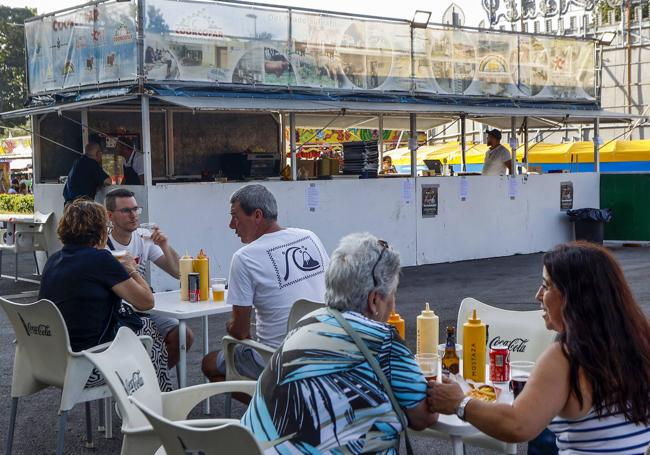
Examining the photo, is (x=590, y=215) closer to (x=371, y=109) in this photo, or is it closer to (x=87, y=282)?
(x=371, y=109)

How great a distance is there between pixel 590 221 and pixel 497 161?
1.92 metres

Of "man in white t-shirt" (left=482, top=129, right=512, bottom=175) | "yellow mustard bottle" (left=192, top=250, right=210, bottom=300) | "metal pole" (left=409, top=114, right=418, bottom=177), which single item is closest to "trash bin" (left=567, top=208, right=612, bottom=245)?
"man in white t-shirt" (left=482, top=129, right=512, bottom=175)

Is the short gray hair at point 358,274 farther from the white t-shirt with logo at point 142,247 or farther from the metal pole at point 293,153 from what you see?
the metal pole at point 293,153

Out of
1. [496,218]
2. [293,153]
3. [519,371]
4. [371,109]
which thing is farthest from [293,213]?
[519,371]

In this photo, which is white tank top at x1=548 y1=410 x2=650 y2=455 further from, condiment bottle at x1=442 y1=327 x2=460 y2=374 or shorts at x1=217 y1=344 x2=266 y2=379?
shorts at x1=217 y1=344 x2=266 y2=379

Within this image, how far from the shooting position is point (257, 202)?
497 centimetres

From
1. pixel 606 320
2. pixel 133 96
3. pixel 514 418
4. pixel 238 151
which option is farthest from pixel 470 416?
pixel 238 151

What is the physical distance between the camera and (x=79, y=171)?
1162 centimetres

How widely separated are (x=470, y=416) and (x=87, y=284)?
8.40ft

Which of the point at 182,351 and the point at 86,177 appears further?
the point at 86,177

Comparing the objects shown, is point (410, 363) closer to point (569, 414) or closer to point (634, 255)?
point (569, 414)

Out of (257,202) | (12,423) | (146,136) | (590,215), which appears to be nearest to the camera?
(12,423)

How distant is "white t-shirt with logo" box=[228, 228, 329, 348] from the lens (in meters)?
4.72

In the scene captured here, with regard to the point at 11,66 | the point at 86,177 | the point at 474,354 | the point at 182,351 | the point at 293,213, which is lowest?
the point at 182,351
